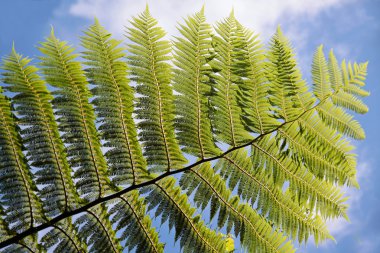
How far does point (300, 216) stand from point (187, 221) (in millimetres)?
633

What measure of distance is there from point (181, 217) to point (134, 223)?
0.81 ft

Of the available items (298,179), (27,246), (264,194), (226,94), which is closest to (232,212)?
(264,194)

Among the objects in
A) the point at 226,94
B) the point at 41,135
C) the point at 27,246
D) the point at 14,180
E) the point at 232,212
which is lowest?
the point at 27,246

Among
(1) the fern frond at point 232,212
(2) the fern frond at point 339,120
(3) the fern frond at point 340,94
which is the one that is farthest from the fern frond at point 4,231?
(3) the fern frond at point 340,94

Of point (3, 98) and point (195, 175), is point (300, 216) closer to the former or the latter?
point (195, 175)

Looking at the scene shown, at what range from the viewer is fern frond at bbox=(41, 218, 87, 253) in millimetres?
2078

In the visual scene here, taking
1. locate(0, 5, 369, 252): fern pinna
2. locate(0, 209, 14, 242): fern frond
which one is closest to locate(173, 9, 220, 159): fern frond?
locate(0, 5, 369, 252): fern pinna

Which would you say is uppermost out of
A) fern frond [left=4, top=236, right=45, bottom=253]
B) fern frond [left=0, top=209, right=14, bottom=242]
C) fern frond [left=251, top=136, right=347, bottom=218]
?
fern frond [left=251, top=136, right=347, bottom=218]

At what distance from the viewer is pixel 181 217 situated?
2.22 meters

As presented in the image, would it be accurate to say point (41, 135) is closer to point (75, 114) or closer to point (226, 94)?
point (75, 114)

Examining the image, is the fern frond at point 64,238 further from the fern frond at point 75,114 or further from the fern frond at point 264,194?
the fern frond at point 264,194

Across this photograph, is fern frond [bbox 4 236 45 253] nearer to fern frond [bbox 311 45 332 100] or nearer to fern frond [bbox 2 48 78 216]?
fern frond [bbox 2 48 78 216]

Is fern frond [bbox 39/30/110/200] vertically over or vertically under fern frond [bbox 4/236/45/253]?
over

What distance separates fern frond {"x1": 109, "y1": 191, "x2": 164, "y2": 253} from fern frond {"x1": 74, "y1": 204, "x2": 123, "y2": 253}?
0.04 metres
